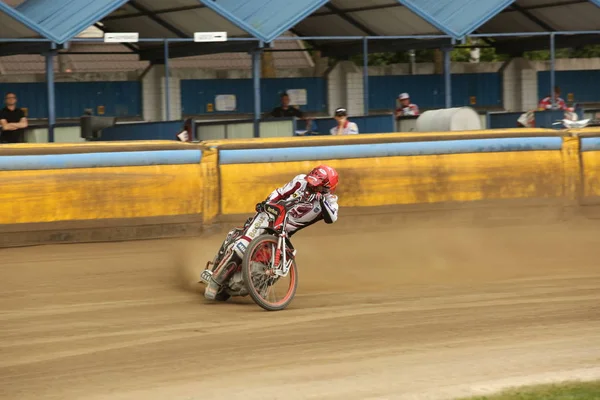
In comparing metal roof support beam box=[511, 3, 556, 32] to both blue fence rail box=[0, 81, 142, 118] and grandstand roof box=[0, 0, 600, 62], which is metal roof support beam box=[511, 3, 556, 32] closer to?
grandstand roof box=[0, 0, 600, 62]

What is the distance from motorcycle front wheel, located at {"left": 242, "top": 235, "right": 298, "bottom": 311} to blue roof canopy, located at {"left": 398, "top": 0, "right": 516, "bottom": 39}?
1292 centimetres

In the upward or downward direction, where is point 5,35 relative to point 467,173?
upward

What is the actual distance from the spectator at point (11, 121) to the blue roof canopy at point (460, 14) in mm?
8326

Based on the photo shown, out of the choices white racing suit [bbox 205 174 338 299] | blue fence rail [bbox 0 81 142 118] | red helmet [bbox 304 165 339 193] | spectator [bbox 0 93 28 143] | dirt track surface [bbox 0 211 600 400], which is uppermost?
blue fence rail [bbox 0 81 142 118]

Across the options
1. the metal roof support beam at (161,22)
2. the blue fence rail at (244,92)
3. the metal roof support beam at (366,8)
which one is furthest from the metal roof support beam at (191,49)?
the metal roof support beam at (366,8)

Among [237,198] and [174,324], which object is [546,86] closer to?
[237,198]

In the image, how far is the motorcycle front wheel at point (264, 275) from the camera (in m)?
10.6

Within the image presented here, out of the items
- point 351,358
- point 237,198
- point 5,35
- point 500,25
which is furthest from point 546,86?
point 351,358

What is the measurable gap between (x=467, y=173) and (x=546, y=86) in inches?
598

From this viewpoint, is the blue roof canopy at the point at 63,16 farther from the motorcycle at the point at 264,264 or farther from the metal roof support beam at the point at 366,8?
the motorcycle at the point at 264,264

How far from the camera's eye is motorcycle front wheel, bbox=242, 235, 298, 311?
34.6ft

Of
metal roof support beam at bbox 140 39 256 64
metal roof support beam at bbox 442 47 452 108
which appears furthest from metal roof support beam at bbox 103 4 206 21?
metal roof support beam at bbox 442 47 452 108

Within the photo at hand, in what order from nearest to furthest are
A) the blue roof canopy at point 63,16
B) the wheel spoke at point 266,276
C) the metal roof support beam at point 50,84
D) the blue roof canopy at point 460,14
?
the wheel spoke at point 266,276 < the blue roof canopy at point 63,16 < the metal roof support beam at point 50,84 < the blue roof canopy at point 460,14

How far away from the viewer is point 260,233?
1103cm
